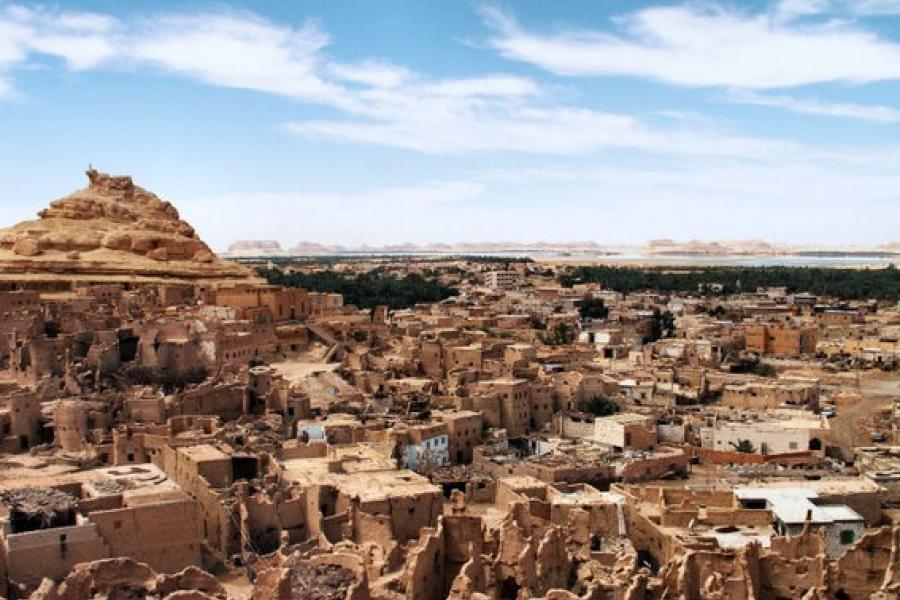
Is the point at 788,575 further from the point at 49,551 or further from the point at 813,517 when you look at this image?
the point at 49,551

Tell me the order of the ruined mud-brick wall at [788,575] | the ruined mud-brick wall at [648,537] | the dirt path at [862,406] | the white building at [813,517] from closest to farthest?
the ruined mud-brick wall at [788,575] → the ruined mud-brick wall at [648,537] → the white building at [813,517] → the dirt path at [862,406]

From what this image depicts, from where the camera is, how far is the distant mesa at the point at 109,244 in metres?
56.5

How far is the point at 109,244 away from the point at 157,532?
4523cm

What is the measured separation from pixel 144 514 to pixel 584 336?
1626 inches

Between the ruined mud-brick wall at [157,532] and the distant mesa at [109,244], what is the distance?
3688 centimetres

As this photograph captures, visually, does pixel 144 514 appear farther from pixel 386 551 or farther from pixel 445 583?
pixel 445 583

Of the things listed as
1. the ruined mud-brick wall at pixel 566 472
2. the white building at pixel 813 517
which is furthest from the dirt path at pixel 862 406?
the ruined mud-brick wall at pixel 566 472

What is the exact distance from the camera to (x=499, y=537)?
60.7 feet

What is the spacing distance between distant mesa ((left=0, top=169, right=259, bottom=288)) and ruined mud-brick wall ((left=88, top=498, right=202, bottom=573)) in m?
36.9

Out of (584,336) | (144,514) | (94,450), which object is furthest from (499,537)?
(584,336)

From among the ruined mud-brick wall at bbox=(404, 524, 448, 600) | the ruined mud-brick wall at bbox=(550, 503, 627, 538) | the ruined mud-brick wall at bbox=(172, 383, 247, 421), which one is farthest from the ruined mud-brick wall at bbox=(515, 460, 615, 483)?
the ruined mud-brick wall at bbox=(172, 383, 247, 421)

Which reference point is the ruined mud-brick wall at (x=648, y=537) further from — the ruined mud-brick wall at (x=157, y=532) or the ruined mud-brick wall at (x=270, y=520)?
the ruined mud-brick wall at (x=157, y=532)

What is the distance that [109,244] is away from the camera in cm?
6147

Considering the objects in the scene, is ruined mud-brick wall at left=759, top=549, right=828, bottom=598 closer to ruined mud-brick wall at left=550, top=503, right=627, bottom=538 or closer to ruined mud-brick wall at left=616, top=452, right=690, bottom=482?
ruined mud-brick wall at left=550, top=503, right=627, bottom=538
